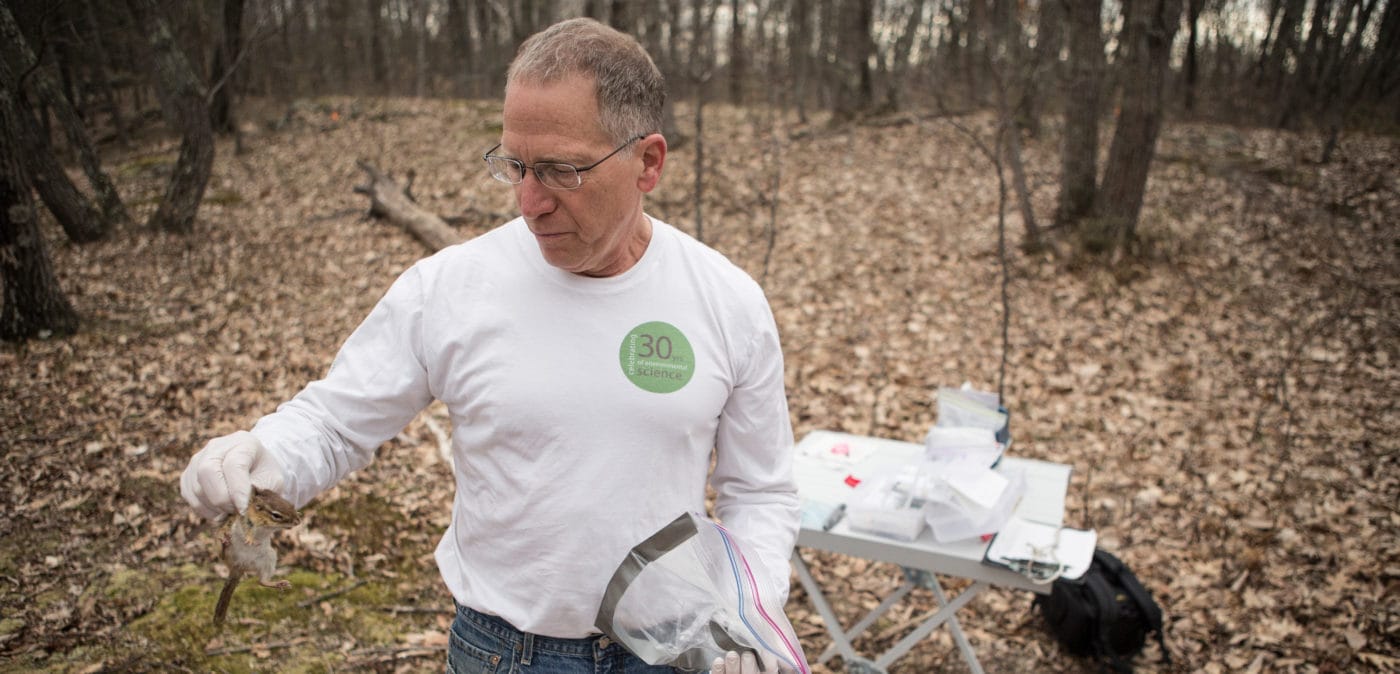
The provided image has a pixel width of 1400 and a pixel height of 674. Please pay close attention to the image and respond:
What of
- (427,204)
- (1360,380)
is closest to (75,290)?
(427,204)

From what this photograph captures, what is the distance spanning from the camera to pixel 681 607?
1.50 metres

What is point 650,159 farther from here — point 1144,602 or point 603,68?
point 1144,602

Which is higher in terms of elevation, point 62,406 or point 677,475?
point 677,475

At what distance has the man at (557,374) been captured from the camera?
58.1 inches

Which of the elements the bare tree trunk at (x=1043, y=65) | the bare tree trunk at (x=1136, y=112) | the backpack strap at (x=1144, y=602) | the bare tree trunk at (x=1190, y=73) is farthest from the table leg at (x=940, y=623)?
the bare tree trunk at (x=1190, y=73)

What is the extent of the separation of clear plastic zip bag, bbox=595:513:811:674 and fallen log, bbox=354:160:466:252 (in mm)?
8058

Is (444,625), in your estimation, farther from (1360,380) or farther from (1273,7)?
(1273,7)

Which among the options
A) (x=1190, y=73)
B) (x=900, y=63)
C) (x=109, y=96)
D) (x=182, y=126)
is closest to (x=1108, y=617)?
(x=182, y=126)

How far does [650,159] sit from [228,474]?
0.92m

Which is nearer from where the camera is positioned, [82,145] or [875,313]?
[875,313]

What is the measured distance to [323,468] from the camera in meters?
1.54

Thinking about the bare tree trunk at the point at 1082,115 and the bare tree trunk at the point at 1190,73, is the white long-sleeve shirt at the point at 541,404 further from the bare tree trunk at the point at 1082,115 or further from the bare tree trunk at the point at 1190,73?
the bare tree trunk at the point at 1190,73

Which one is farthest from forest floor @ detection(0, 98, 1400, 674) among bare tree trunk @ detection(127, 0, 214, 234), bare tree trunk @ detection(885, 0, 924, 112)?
bare tree trunk @ detection(885, 0, 924, 112)

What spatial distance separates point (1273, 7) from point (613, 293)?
63.5 feet
